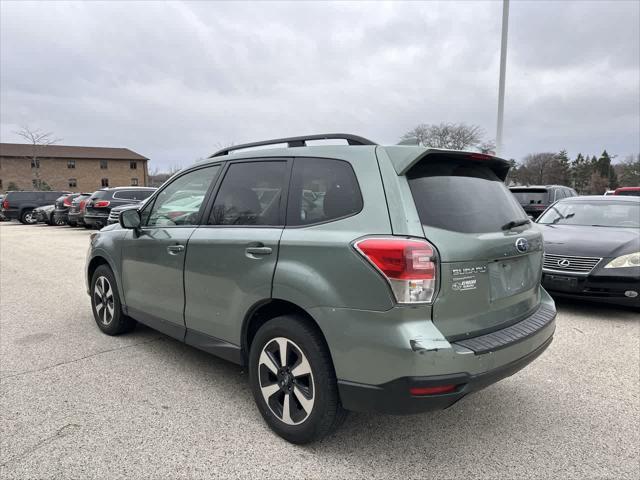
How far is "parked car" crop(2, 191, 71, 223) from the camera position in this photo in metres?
25.7

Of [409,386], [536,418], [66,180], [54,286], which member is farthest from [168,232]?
[66,180]

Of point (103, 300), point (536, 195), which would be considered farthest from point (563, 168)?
point (103, 300)

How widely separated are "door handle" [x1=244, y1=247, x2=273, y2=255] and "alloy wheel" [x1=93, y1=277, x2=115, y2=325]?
2.41m

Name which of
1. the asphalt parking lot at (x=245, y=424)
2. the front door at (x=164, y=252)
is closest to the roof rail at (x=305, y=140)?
the front door at (x=164, y=252)

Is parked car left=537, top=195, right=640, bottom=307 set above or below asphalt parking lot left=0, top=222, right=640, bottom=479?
above

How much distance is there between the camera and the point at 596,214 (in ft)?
21.8

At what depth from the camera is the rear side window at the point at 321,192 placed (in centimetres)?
250

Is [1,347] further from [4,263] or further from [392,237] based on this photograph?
[4,263]

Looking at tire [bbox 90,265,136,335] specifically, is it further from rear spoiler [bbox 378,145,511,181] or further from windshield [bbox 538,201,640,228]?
windshield [bbox 538,201,640,228]

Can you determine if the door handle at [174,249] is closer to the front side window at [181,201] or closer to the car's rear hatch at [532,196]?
the front side window at [181,201]

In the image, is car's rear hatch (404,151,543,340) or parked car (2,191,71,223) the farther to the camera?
parked car (2,191,71,223)

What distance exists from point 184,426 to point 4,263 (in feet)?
30.3

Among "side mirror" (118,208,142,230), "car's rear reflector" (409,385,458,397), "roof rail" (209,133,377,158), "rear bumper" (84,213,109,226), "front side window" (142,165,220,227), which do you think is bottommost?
"car's rear reflector" (409,385,458,397)

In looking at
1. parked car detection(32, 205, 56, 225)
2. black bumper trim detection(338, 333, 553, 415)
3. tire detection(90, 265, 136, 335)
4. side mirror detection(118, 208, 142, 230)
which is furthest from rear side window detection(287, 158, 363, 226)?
parked car detection(32, 205, 56, 225)
